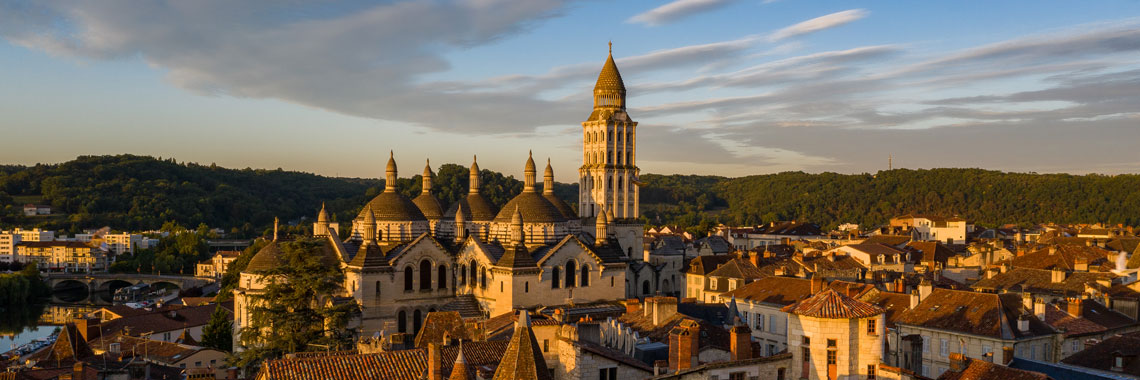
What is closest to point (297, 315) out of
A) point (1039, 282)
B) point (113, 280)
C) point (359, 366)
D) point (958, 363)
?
point (359, 366)

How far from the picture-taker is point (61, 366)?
3791cm

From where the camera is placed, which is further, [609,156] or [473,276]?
[609,156]

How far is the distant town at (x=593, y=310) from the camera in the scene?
23984 millimetres

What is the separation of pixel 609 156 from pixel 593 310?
27.7 m

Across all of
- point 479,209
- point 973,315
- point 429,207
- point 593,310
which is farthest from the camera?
point 479,209

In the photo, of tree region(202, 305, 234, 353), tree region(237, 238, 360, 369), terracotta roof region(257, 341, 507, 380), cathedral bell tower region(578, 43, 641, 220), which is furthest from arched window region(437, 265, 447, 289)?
terracotta roof region(257, 341, 507, 380)

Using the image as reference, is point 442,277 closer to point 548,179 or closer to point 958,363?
point 548,179

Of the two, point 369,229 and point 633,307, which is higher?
point 369,229

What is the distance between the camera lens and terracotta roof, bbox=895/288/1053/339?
37.3 metres

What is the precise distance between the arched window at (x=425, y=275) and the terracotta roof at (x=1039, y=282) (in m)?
31.5

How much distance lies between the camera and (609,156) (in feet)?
261

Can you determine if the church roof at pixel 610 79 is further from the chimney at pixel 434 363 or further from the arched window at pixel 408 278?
the chimney at pixel 434 363

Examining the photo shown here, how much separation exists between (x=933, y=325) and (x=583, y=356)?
21.9 metres

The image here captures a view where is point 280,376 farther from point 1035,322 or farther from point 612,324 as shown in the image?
point 1035,322
